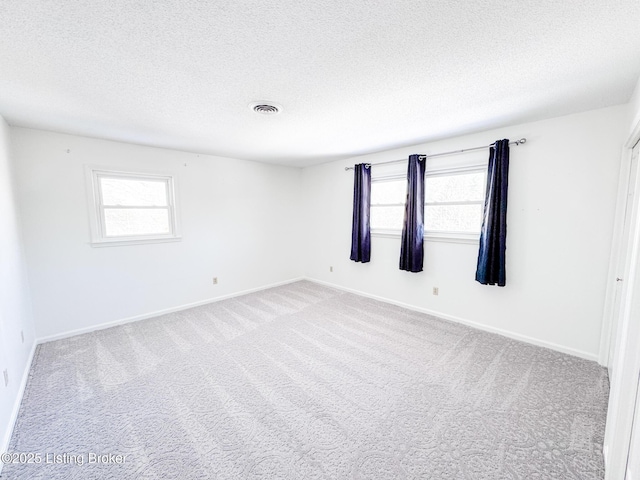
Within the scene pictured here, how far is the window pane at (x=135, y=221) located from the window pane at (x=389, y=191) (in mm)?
3111

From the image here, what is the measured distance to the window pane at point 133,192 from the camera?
321 centimetres

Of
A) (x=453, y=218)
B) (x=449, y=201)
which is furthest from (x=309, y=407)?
(x=449, y=201)

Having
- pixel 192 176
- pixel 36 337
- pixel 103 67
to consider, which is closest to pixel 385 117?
pixel 103 67

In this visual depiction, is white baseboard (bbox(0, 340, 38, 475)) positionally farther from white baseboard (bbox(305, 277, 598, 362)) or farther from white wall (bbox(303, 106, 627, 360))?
white wall (bbox(303, 106, 627, 360))

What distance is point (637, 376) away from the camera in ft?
4.09

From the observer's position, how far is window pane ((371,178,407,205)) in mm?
3874

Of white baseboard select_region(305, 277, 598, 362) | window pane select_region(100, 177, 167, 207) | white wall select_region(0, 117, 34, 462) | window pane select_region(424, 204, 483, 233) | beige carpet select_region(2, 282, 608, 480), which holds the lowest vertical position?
beige carpet select_region(2, 282, 608, 480)

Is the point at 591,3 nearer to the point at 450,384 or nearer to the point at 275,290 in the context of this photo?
the point at 450,384

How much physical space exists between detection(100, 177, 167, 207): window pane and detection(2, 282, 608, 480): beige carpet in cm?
162

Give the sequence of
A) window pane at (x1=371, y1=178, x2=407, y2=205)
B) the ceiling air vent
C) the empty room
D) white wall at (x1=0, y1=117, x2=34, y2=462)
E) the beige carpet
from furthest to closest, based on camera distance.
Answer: window pane at (x1=371, y1=178, x2=407, y2=205), the ceiling air vent, white wall at (x1=0, y1=117, x2=34, y2=462), the beige carpet, the empty room

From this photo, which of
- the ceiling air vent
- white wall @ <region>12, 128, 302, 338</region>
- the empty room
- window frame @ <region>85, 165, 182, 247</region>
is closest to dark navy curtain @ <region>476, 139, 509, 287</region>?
the empty room

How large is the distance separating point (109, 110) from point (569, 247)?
4348 mm

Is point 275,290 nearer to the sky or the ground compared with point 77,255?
nearer to the ground

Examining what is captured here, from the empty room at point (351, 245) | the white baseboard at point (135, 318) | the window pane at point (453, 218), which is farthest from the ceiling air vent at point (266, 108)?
the white baseboard at point (135, 318)
